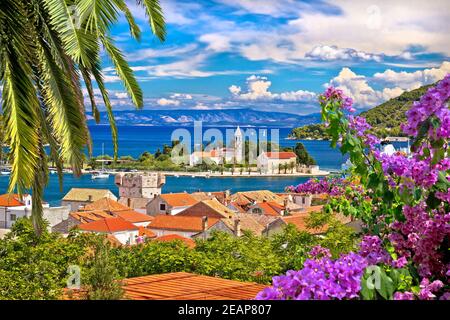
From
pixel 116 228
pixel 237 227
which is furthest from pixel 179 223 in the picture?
pixel 237 227

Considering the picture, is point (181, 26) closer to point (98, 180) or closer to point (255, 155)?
point (98, 180)

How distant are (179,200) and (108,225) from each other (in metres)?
18.5

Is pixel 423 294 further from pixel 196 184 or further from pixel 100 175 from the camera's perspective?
pixel 100 175

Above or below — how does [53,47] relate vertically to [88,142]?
above

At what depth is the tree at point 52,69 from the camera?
16.1ft

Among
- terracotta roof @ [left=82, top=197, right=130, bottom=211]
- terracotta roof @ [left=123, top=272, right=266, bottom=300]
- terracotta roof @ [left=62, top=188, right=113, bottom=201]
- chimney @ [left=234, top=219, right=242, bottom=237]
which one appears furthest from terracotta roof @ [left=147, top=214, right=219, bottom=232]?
terracotta roof @ [left=123, top=272, right=266, bottom=300]

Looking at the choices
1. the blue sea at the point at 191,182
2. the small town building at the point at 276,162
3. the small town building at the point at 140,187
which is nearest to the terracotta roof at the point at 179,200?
the small town building at the point at 140,187

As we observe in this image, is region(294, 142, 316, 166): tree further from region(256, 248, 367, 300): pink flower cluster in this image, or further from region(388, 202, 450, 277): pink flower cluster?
region(256, 248, 367, 300): pink flower cluster

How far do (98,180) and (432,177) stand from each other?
11092cm

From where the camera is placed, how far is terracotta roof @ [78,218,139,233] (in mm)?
39103

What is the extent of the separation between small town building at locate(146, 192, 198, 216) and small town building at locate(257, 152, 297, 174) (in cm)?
5728

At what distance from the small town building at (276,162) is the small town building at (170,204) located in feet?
188
